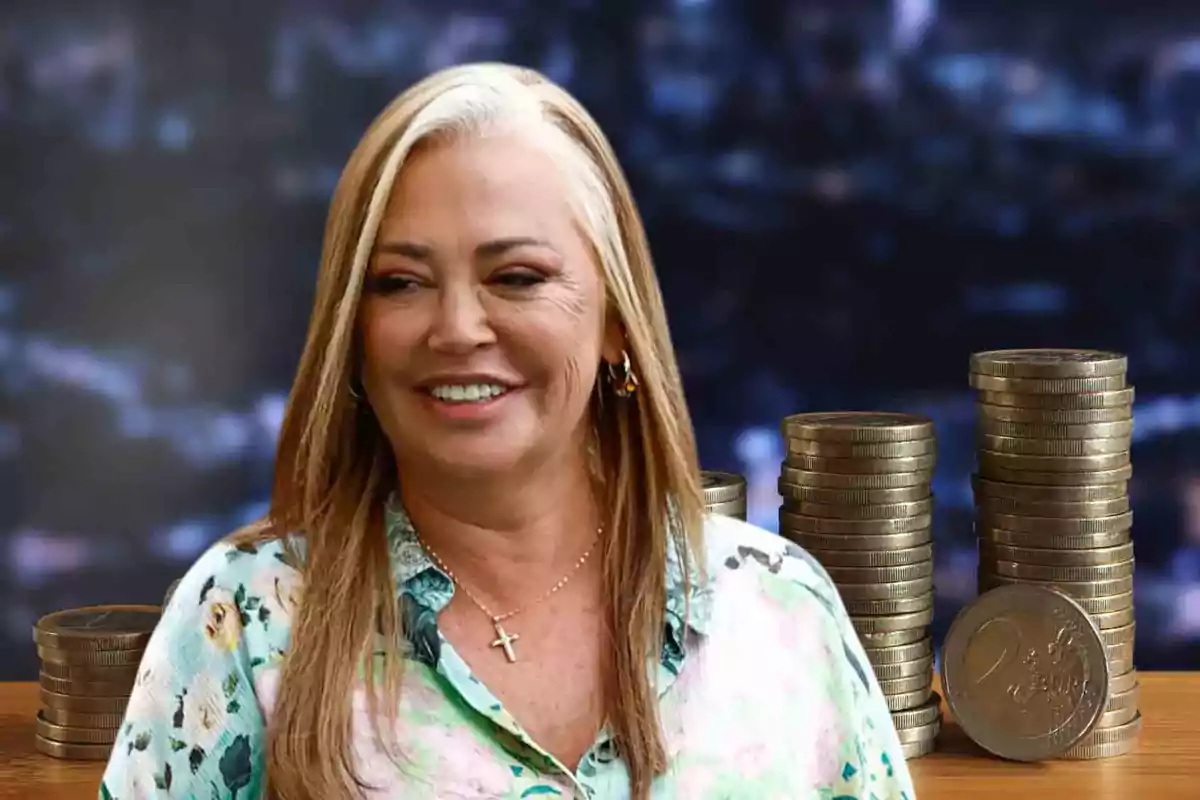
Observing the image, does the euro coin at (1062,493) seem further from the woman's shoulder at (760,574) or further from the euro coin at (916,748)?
the woman's shoulder at (760,574)

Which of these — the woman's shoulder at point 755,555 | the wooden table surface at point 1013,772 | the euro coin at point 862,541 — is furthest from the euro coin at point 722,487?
the woman's shoulder at point 755,555

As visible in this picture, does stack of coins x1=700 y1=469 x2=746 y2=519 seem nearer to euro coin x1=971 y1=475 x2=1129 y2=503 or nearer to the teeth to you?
euro coin x1=971 y1=475 x2=1129 y2=503

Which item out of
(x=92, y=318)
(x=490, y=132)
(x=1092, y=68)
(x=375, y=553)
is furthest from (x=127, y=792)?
(x=1092, y=68)

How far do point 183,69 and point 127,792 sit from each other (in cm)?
176

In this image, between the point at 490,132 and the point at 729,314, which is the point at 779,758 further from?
the point at 729,314

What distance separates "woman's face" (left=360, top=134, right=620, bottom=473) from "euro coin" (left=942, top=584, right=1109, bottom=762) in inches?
51.2

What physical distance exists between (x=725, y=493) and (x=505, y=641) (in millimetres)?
1018

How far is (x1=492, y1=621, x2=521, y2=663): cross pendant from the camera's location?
1.74 m

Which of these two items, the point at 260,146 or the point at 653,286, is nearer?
the point at 653,286

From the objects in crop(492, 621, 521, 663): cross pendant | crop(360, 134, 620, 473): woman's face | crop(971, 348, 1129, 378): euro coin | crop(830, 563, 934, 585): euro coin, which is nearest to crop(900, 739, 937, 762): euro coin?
crop(830, 563, 934, 585): euro coin

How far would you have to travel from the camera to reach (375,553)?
67.7 inches

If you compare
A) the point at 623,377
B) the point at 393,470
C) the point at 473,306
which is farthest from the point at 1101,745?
the point at 473,306

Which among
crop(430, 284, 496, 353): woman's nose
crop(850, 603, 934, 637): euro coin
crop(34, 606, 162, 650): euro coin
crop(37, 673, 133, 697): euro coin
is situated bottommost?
crop(37, 673, 133, 697): euro coin

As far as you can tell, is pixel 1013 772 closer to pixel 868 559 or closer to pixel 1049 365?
pixel 868 559
